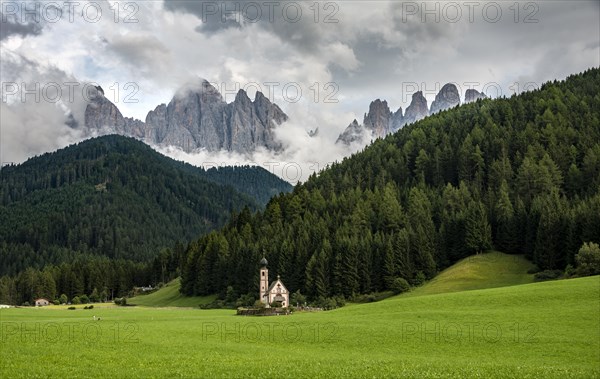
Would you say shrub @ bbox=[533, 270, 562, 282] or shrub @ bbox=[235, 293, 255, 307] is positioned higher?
shrub @ bbox=[533, 270, 562, 282]

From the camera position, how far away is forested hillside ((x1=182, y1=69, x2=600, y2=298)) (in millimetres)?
101875

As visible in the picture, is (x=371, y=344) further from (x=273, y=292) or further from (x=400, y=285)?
(x=273, y=292)

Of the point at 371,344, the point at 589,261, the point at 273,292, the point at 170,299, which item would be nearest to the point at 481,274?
the point at 589,261

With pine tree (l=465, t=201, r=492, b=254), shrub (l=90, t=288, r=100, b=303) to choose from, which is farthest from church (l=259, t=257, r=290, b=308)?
shrub (l=90, t=288, r=100, b=303)

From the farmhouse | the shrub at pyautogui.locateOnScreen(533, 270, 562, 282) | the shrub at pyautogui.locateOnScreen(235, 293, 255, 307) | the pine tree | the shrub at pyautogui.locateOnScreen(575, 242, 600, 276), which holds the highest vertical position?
the pine tree

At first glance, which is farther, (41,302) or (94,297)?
(94,297)

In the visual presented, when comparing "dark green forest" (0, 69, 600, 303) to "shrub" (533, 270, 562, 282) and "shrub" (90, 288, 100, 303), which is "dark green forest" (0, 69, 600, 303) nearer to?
"shrub" (533, 270, 562, 282)

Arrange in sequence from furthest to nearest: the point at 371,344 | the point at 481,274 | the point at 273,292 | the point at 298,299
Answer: the point at 298,299 → the point at 273,292 → the point at 481,274 → the point at 371,344

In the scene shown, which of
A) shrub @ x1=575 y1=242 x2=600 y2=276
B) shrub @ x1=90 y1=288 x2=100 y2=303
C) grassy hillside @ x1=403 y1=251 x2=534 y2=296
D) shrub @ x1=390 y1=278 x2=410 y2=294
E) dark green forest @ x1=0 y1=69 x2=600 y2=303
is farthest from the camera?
shrub @ x1=90 y1=288 x2=100 y2=303

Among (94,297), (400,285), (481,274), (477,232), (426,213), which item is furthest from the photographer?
(94,297)

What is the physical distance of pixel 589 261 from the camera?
77125mm

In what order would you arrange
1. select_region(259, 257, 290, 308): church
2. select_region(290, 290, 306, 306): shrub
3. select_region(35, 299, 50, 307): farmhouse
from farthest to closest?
select_region(35, 299, 50, 307): farmhouse, select_region(290, 290, 306, 306): shrub, select_region(259, 257, 290, 308): church

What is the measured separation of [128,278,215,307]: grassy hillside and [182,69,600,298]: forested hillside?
3050 mm

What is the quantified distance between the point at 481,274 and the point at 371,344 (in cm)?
5649
